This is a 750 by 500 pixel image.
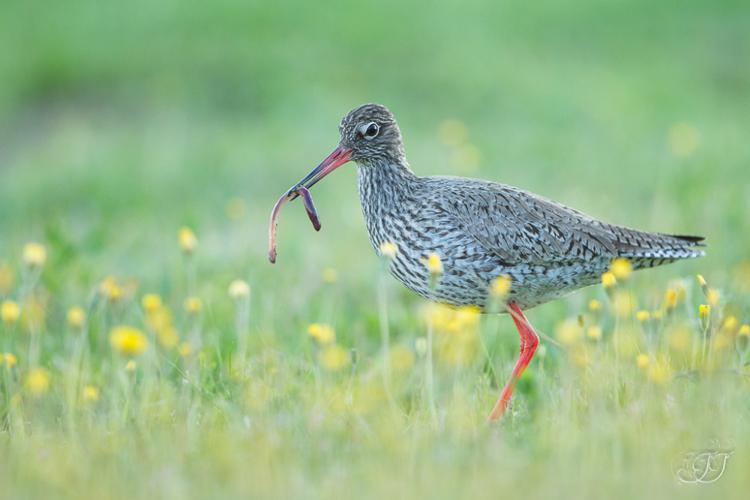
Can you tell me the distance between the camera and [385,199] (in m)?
6.55

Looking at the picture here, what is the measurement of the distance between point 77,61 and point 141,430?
1253cm

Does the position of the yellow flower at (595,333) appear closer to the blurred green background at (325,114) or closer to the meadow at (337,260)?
the meadow at (337,260)

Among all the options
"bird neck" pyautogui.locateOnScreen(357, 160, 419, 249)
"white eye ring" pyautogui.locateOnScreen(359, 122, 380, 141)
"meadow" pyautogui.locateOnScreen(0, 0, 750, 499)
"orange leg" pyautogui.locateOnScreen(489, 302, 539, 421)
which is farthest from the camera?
"white eye ring" pyautogui.locateOnScreen(359, 122, 380, 141)

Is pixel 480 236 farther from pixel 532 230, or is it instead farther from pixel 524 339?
pixel 524 339

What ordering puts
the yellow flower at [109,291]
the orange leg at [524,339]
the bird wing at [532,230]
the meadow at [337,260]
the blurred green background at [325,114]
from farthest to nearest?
the blurred green background at [325,114] < the bird wing at [532,230] < the orange leg at [524,339] < the yellow flower at [109,291] < the meadow at [337,260]

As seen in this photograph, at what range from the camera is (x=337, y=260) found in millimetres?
9227

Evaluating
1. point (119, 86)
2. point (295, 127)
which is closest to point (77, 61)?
point (119, 86)

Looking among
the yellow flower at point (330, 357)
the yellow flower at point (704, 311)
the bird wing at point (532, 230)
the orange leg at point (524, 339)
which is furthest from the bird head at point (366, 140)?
the yellow flower at point (704, 311)

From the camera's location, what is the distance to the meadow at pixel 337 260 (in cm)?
429

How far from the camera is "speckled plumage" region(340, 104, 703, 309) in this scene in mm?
6125

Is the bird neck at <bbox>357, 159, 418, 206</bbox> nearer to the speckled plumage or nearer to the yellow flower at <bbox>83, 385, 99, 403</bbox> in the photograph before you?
the speckled plumage

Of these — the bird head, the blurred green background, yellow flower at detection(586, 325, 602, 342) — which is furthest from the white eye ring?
yellow flower at detection(586, 325, 602, 342)

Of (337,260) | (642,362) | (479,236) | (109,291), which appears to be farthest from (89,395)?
(337,260)

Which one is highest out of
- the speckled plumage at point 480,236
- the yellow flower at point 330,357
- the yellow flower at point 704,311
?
the speckled plumage at point 480,236
